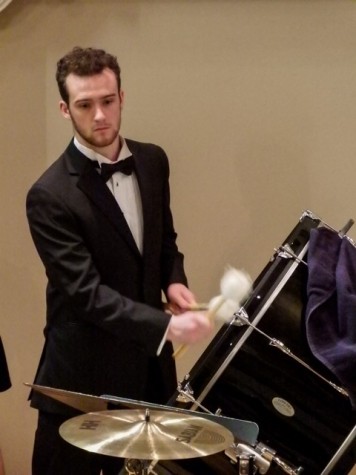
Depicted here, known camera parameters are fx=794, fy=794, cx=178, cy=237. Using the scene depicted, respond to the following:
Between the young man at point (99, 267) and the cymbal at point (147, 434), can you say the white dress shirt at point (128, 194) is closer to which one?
the young man at point (99, 267)

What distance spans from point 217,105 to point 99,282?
821 millimetres

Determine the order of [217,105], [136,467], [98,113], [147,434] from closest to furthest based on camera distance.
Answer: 1. [147,434]
2. [136,467]
3. [98,113]
4. [217,105]

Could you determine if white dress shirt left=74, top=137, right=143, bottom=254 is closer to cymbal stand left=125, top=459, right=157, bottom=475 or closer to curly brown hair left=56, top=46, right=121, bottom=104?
curly brown hair left=56, top=46, right=121, bottom=104

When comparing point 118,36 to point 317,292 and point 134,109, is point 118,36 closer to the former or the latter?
point 134,109

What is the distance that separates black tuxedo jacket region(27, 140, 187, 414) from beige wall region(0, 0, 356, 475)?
1.43ft

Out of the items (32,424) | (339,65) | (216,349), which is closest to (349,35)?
(339,65)

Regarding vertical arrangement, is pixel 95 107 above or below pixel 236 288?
above

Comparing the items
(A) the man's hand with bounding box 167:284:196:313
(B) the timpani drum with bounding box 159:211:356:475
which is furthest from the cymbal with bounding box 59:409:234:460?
(A) the man's hand with bounding box 167:284:196:313

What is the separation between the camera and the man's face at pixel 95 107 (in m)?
1.83

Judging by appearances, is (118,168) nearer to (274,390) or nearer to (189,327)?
(189,327)

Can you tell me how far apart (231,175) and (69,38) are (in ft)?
2.12

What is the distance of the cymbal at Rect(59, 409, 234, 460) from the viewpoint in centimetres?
140

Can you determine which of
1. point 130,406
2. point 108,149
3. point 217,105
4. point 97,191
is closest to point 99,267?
point 97,191

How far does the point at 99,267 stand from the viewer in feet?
6.12
